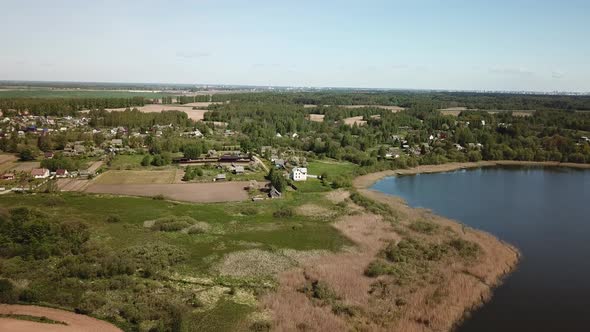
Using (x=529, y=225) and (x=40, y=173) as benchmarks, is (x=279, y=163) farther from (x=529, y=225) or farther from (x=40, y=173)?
(x=529, y=225)

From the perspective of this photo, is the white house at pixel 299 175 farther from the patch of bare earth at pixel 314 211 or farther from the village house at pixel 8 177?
the village house at pixel 8 177

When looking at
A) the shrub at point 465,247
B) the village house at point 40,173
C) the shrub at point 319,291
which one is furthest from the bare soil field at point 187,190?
the shrub at point 465,247

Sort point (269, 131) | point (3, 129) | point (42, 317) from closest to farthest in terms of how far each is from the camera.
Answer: point (42, 317)
point (3, 129)
point (269, 131)

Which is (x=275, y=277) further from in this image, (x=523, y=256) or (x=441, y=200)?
(x=441, y=200)

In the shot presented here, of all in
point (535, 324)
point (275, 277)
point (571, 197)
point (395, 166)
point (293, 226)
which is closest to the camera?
point (535, 324)

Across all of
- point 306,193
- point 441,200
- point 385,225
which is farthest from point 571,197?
point 306,193

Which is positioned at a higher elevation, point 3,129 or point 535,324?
point 3,129

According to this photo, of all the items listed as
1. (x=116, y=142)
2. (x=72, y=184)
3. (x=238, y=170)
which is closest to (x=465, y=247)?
(x=238, y=170)
